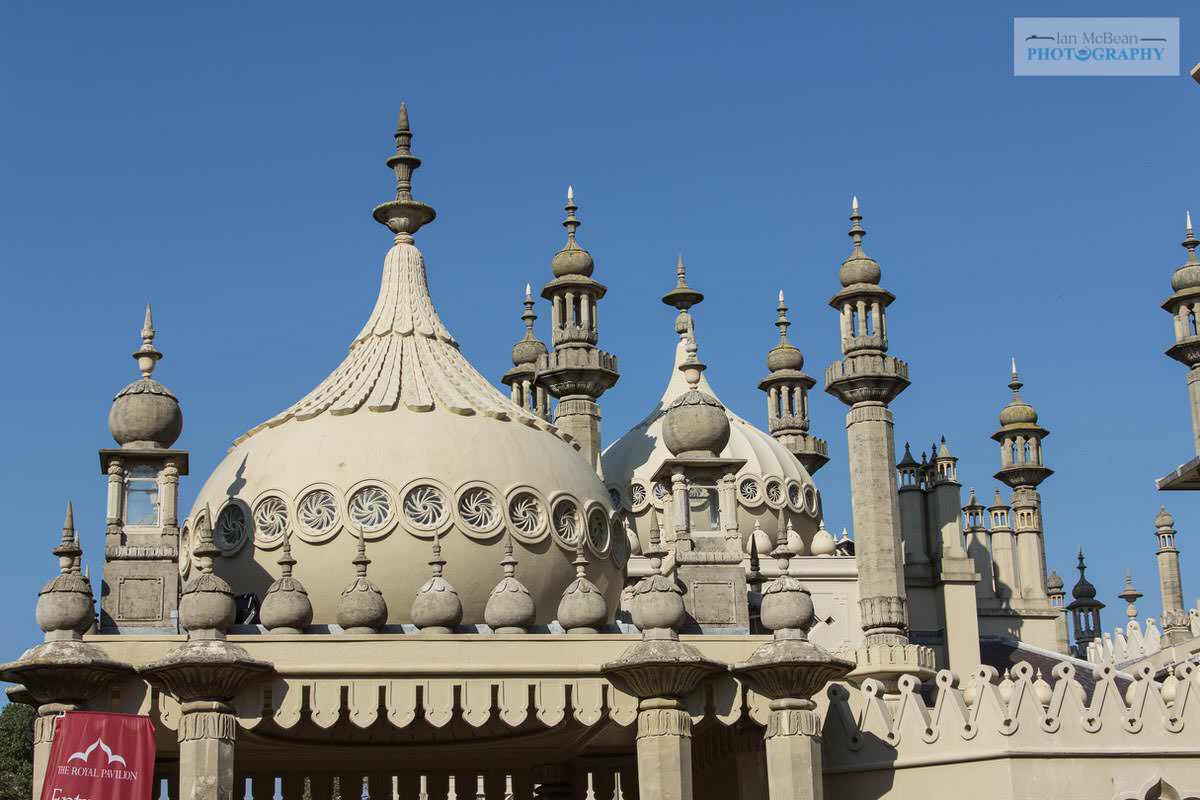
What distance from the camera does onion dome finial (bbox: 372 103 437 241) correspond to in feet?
100

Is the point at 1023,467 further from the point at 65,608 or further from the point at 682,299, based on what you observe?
the point at 65,608

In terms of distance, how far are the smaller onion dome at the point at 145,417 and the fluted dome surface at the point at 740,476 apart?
55.6ft

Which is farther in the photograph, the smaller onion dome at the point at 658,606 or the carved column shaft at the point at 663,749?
the smaller onion dome at the point at 658,606

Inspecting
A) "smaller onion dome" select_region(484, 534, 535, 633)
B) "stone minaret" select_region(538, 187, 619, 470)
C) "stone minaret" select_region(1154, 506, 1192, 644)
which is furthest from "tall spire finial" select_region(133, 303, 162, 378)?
"stone minaret" select_region(1154, 506, 1192, 644)

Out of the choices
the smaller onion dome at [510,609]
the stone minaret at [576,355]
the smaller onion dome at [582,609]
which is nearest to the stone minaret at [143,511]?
the smaller onion dome at [510,609]

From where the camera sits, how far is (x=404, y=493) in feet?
85.3

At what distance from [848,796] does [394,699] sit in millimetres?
7159

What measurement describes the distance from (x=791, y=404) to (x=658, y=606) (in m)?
26.5

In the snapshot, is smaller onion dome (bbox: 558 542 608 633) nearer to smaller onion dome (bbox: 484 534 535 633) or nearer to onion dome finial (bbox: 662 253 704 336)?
smaller onion dome (bbox: 484 534 535 633)

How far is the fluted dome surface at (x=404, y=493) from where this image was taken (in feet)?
84.5

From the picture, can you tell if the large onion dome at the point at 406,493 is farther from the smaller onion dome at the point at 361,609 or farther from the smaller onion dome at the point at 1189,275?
the smaller onion dome at the point at 1189,275

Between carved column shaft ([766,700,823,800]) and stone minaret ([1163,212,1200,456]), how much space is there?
22.9 meters

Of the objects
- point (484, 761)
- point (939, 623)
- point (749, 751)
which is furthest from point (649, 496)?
point (749, 751)

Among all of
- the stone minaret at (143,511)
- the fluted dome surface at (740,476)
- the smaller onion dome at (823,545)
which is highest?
the fluted dome surface at (740,476)
